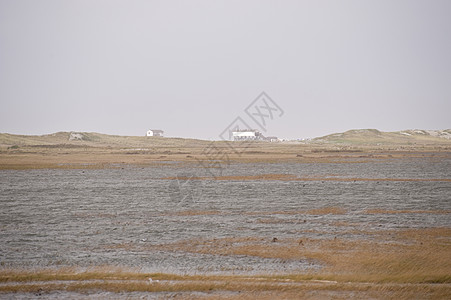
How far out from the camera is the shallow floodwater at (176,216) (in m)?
15.6

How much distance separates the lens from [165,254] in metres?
16.4

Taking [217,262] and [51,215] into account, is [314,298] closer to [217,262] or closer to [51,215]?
[217,262]

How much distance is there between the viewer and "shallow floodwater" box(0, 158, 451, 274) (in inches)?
615

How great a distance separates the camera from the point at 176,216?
2456cm

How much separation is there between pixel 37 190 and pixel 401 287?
30259 millimetres

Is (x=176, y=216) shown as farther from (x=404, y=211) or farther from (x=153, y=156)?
(x=153, y=156)

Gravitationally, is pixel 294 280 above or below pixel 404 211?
below

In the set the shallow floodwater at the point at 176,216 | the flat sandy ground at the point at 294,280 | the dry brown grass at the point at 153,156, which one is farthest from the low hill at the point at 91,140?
the flat sandy ground at the point at 294,280

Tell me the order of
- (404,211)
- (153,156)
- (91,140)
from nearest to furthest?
1. (404,211)
2. (153,156)
3. (91,140)

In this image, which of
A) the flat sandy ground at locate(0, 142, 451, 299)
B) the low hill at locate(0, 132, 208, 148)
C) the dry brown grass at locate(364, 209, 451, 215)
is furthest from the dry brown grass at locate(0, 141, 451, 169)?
the flat sandy ground at locate(0, 142, 451, 299)

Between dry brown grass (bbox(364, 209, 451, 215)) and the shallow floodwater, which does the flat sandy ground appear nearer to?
the shallow floodwater

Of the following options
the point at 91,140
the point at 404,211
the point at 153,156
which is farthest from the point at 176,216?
the point at 91,140

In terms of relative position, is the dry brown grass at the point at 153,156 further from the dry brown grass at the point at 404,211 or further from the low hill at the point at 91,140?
the dry brown grass at the point at 404,211

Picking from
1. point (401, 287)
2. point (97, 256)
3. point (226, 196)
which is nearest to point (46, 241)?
point (97, 256)
